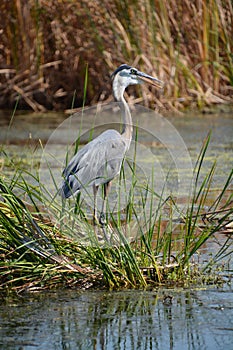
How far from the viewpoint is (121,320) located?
288 centimetres

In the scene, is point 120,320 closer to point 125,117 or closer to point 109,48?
point 125,117

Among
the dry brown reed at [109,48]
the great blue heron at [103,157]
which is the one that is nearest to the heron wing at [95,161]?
the great blue heron at [103,157]

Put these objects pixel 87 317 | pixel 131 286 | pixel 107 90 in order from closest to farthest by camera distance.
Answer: pixel 87 317, pixel 131 286, pixel 107 90

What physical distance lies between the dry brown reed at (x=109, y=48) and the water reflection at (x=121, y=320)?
4.82m

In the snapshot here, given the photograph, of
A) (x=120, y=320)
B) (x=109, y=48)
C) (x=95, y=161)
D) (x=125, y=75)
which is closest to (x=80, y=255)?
(x=120, y=320)

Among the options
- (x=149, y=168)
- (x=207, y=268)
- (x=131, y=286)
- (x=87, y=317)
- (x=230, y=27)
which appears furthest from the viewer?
(x=230, y=27)

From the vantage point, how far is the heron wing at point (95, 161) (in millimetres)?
3884

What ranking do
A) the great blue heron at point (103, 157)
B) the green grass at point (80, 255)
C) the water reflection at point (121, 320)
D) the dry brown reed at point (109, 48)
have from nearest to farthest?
the water reflection at point (121, 320) → the green grass at point (80, 255) → the great blue heron at point (103, 157) → the dry brown reed at point (109, 48)

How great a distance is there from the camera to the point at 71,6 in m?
8.42

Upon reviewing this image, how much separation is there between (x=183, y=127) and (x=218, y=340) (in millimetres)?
5124

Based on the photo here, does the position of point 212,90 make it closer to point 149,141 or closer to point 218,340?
point 149,141

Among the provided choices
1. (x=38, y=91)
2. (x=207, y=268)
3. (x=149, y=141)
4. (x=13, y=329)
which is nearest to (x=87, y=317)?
(x=13, y=329)

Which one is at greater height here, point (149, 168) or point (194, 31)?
point (194, 31)

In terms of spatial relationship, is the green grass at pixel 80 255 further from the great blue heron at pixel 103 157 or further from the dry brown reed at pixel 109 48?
the dry brown reed at pixel 109 48
